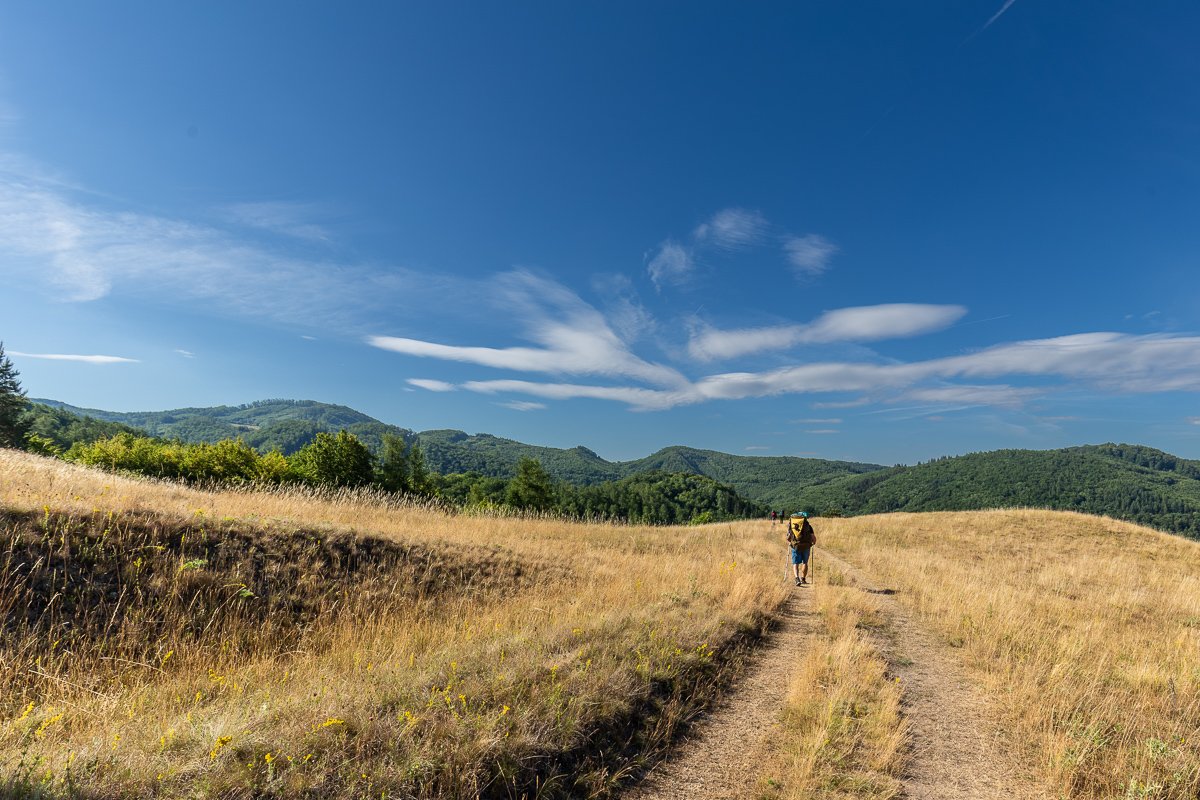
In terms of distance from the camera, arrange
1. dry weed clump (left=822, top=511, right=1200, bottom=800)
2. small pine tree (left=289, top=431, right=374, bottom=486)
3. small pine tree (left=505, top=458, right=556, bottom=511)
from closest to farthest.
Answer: dry weed clump (left=822, top=511, right=1200, bottom=800) → small pine tree (left=289, top=431, right=374, bottom=486) → small pine tree (left=505, top=458, right=556, bottom=511)

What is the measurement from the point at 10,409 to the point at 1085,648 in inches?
3759

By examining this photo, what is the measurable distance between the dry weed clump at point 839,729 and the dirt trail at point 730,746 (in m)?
0.20

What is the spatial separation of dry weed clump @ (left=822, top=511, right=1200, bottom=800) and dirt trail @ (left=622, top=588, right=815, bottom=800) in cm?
284

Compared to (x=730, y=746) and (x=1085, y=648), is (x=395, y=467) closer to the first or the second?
(x=730, y=746)

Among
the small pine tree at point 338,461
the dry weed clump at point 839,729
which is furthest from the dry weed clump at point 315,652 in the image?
the small pine tree at point 338,461

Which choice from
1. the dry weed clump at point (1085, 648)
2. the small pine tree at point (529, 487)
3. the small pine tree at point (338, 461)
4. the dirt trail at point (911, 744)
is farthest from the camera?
the small pine tree at point (529, 487)

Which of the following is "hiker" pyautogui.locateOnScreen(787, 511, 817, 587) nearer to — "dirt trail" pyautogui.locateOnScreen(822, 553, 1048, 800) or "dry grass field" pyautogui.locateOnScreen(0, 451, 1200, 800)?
"dry grass field" pyautogui.locateOnScreen(0, 451, 1200, 800)

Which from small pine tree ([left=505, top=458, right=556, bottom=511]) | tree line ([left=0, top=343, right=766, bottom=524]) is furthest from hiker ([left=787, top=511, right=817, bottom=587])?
small pine tree ([left=505, top=458, right=556, bottom=511])

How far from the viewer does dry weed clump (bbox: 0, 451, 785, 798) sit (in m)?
3.65

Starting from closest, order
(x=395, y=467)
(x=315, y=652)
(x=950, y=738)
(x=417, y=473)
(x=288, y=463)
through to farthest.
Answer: (x=950, y=738), (x=315, y=652), (x=288, y=463), (x=395, y=467), (x=417, y=473)

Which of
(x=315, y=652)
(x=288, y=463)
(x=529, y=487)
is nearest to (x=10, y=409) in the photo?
(x=288, y=463)

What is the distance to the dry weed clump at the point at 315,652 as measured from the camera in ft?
12.0

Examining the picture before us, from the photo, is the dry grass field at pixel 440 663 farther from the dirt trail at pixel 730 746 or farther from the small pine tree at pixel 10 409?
the small pine tree at pixel 10 409

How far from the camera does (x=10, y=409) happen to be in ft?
189
